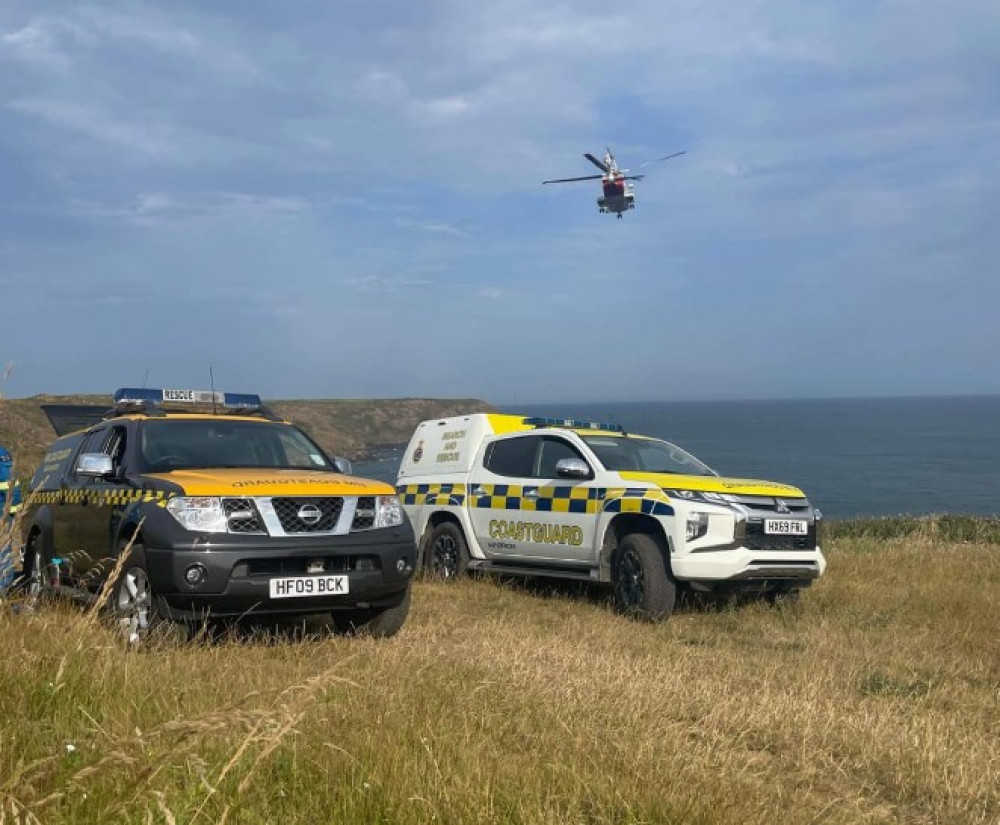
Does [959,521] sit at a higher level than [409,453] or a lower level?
lower

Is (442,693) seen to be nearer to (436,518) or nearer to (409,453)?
(436,518)

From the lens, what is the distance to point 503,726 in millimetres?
4152

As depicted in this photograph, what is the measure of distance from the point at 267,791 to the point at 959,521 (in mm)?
20227

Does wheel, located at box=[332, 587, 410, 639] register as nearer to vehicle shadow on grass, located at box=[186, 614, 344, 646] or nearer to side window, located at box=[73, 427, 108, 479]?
vehicle shadow on grass, located at box=[186, 614, 344, 646]

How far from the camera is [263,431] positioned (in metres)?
7.78

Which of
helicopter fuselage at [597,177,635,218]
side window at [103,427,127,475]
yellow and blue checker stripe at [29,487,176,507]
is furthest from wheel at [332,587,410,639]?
helicopter fuselage at [597,177,635,218]

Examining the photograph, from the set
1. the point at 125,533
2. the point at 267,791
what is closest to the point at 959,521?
the point at 125,533

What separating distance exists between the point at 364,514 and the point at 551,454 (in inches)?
139

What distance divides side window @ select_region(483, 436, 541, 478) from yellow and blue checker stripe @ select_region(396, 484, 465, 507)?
0.45 metres

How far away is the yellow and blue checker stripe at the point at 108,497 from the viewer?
629 centimetres

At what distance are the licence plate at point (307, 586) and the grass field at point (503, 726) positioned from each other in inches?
13.8

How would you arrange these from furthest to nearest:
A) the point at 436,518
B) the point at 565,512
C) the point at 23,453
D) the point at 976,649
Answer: the point at 436,518, the point at 565,512, the point at 976,649, the point at 23,453

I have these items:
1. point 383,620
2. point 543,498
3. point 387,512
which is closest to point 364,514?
point 387,512

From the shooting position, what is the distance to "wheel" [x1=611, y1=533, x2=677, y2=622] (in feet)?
26.7
